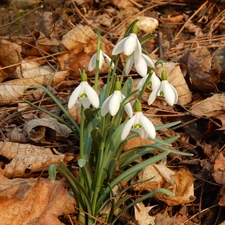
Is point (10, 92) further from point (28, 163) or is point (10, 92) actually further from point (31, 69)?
point (28, 163)

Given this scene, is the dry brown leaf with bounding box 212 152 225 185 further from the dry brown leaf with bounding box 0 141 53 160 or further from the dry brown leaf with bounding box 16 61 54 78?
the dry brown leaf with bounding box 16 61 54 78

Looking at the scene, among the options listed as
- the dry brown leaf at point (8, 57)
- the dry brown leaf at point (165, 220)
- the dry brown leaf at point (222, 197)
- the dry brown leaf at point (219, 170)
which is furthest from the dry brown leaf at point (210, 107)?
the dry brown leaf at point (8, 57)

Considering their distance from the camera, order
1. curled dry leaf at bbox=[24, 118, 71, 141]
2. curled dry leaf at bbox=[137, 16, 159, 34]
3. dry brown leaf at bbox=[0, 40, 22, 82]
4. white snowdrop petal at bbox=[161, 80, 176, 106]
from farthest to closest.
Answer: curled dry leaf at bbox=[137, 16, 159, 34] < dry brown leaf at bbox=[0, 40, 22, 82] < curled dry leaf at bbox=[24, 118, 71, 141] < white snowdrop petal at bbox=[161, 80, 176, 106]

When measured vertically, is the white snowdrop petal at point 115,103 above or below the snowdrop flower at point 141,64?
below

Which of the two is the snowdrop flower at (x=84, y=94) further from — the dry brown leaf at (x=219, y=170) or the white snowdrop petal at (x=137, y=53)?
the dry brown leaf at (x=219, y=170)

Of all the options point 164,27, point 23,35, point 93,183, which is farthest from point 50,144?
point 164,27

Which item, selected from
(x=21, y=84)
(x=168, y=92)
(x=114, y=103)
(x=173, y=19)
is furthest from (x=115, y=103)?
(x=173, y=19)

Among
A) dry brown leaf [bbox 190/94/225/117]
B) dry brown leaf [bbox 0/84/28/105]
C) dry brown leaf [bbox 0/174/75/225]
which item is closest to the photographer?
dry brown leaf [bbox 0/174/75/225]

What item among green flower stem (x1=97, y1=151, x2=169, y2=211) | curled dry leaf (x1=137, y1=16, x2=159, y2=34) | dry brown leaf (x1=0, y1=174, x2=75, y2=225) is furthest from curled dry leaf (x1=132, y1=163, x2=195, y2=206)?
curled dry leaf (x1=137, y1=16, x2=159, y2=34)
